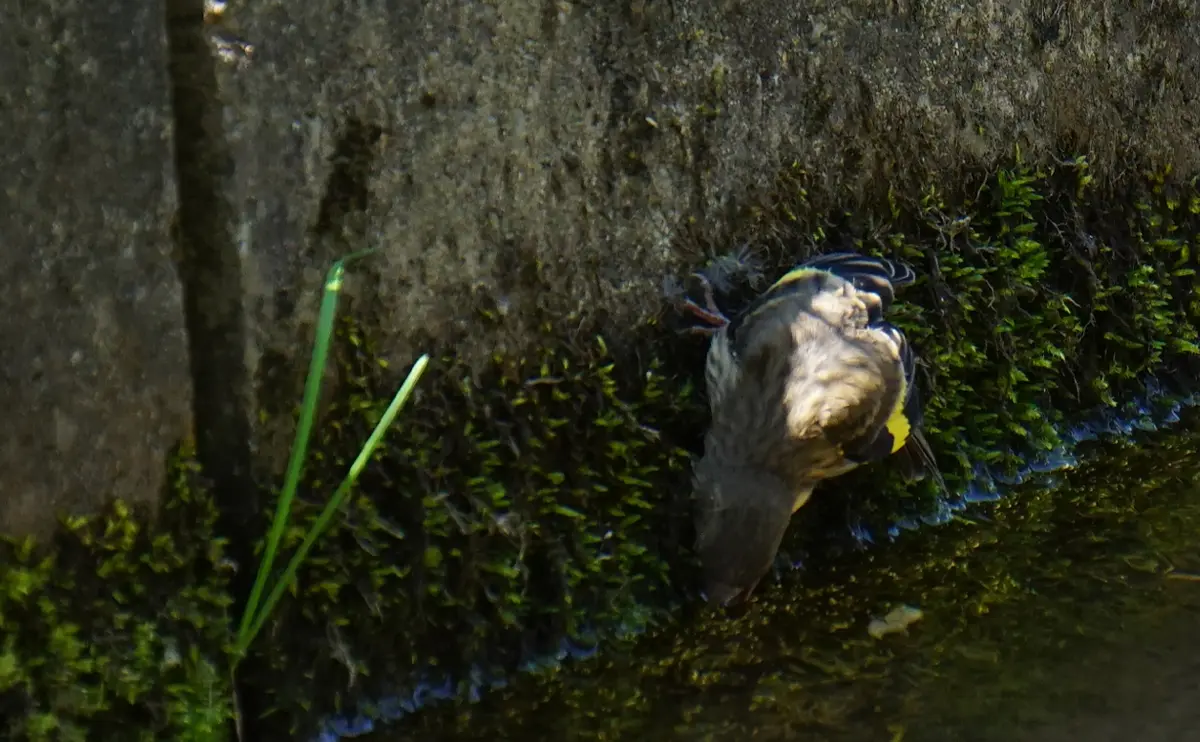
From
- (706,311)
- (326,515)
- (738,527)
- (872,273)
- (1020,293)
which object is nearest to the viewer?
(326,515)

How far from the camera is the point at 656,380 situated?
2.84m

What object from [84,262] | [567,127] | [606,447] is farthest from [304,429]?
[567,127]

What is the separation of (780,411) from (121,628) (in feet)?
4.91

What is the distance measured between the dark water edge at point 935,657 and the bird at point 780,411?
8.6 inches

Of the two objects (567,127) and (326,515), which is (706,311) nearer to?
(567,127)

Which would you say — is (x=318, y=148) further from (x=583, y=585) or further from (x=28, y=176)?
(x=583, y=585)

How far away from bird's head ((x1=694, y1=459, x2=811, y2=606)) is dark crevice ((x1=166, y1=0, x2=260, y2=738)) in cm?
105

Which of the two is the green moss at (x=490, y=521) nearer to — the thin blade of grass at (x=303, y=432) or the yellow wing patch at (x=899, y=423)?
the thin blade of grass at (x=303, y=432)

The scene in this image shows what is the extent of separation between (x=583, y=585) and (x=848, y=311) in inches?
35.2

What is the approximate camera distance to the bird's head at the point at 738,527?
9.12 ft

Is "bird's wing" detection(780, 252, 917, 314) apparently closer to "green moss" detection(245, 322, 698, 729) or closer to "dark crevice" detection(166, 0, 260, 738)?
"green moss" detection(245, 322, 698, 729)

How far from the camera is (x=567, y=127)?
8.73ft

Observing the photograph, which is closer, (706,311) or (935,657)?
(935,657)

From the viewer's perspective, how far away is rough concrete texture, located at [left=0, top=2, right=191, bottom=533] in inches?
77.6
